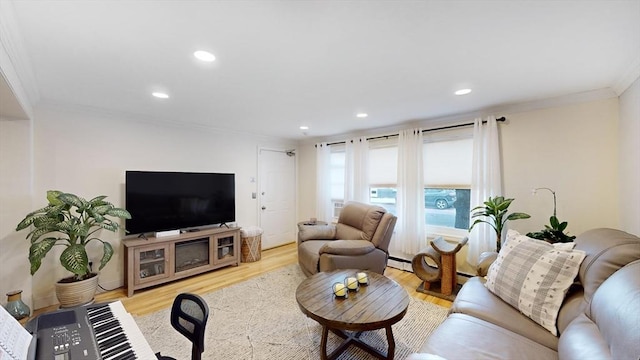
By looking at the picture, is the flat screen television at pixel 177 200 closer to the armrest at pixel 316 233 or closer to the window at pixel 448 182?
the armrest at pixel 316 233

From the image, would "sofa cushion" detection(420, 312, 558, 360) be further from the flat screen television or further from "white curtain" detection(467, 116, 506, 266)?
the flat screen television

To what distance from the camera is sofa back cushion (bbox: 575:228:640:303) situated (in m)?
1.31

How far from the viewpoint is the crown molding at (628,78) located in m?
1.93

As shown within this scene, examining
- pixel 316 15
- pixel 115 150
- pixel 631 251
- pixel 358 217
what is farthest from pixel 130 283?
pixel 631 251

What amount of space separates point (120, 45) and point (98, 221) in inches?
72.2

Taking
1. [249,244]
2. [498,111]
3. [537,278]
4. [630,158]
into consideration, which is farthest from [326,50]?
[249,244]

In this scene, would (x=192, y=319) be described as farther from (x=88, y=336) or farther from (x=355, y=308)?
(x=355, y=308)

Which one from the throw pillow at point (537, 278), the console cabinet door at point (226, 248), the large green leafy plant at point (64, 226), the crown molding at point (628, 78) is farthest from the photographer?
the console cabinet door at point (226, 248)

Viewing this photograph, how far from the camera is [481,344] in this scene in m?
1.29

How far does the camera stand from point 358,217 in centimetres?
363

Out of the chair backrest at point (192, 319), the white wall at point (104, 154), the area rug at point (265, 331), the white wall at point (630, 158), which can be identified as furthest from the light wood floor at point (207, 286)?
the chair backrest at point (192, 319)

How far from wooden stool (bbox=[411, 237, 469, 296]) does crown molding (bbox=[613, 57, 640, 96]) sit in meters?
1.99

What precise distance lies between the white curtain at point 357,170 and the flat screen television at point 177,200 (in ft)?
6.56

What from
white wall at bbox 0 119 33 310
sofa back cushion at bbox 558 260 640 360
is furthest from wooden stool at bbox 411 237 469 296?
white wall at bbox 0 119 33 310
